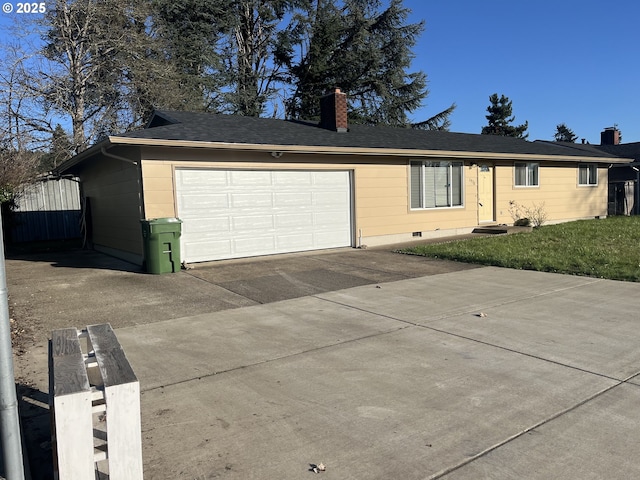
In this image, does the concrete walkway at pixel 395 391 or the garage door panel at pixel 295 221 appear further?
the garage door panel at pixel 295 221

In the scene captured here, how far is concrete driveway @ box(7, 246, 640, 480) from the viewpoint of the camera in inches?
117

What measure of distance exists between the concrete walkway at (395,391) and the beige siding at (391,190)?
5033 mm

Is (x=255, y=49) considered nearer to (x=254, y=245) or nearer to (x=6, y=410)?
(x=254, y=245)

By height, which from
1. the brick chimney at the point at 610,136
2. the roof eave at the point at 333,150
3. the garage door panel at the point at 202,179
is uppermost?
the brick chimney at the point at 610,136

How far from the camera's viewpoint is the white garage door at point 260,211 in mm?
10891

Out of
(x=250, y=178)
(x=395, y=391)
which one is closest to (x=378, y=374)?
(x=395, y=391)

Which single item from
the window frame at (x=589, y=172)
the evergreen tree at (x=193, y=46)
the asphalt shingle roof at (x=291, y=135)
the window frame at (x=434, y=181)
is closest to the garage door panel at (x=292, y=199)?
the asphalt shingle roof at (x=291, y=135)

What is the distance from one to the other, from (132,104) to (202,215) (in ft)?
47.9

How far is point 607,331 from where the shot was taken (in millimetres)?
5469

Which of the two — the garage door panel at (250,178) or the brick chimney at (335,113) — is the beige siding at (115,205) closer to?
the garage door panel at (250,178)

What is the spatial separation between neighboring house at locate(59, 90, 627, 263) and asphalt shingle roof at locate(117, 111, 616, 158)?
0.17 feet

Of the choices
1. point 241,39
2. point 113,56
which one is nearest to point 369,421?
point 113,56

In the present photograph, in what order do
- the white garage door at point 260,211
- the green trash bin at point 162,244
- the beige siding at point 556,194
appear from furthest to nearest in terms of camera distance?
the beige siding at point 556,194, the white garage door at point 260,211, the green trash bin at point 162,244

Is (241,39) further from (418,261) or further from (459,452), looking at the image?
(459,452)
